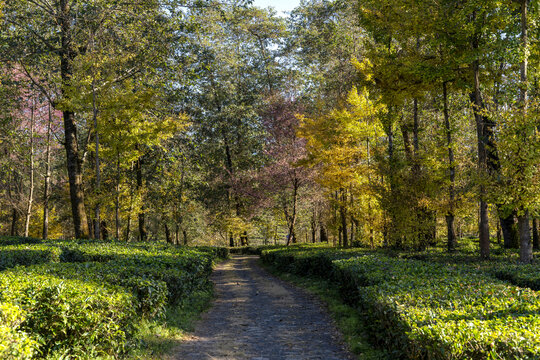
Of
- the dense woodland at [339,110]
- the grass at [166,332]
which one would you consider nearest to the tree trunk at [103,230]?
the dense woodland at [339,110]

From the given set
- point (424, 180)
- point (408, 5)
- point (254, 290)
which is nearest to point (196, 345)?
point (254, 290)

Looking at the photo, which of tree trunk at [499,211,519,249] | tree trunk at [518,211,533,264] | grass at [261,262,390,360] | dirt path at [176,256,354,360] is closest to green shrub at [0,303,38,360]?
dirt path at [176,256,354,360]

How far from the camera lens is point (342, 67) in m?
23.7

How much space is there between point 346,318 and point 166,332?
343cm

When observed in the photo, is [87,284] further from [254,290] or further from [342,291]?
[254,290]

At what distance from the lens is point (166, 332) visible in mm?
6531

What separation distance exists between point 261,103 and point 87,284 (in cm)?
2791

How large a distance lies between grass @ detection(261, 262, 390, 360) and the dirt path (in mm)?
184

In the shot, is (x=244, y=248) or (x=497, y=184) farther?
(x=244, y=248)

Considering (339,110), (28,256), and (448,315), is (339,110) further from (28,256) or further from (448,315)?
(448,315)

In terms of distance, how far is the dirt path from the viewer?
608 centimetres

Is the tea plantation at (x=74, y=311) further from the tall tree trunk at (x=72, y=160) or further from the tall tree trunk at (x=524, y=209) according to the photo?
the tall tree trunk at (x=72, y=160)

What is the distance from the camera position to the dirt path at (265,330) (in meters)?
6.08

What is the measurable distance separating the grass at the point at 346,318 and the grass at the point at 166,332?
111 inches
